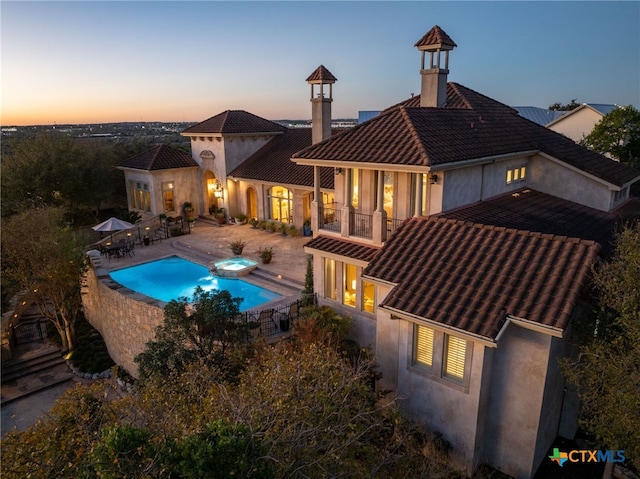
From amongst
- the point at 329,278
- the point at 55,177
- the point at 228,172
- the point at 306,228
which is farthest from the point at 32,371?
the point at 55,177

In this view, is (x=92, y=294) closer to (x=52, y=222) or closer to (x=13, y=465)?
(x=52, y=222)

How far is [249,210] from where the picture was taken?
3288cm

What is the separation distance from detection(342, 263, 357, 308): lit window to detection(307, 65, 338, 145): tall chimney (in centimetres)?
1149

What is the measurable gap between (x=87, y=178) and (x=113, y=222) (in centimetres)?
1187

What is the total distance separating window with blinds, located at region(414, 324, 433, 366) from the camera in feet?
38.0

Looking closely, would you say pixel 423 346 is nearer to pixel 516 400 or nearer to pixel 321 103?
pixel 516 400

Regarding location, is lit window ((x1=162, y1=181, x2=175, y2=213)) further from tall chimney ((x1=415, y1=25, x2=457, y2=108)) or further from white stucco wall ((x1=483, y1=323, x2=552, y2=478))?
white stucco wall ((x1=483, y1=323, x2=552, y2=478))

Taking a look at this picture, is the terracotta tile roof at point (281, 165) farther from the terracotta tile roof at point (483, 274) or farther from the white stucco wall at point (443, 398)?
the white stucco wall at point (443, 398)

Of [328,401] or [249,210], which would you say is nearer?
[328,401]

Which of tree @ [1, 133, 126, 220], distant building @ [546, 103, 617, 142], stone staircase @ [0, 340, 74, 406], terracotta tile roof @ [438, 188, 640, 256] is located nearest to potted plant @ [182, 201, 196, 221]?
tree @ [1, 133, 126, 220]

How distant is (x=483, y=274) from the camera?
431 inches

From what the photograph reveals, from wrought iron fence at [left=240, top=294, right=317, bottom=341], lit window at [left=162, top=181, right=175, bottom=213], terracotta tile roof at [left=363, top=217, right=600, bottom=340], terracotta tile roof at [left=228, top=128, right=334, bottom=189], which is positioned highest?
terracotta tile roof at [left=228, top=128, right=334, bottom=189]

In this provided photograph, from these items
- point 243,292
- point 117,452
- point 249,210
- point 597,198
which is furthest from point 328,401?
point 249,210

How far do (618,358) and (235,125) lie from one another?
2925cm
